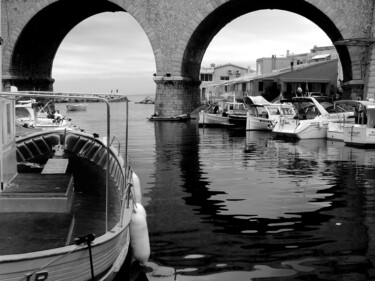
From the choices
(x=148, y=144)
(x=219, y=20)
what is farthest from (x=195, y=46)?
(x=148, y=144)

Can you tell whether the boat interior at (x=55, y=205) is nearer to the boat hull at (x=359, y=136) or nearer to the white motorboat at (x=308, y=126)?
the boat hull at (x=359, y=136)

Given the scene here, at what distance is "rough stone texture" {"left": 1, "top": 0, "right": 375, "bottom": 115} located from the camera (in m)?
36.9

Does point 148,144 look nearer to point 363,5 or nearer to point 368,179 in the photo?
point 368,179

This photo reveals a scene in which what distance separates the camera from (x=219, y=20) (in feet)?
141

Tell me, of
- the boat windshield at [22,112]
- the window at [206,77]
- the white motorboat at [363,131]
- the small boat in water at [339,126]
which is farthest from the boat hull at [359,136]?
the window at [206,77]

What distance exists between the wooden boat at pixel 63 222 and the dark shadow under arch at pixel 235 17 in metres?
31.9

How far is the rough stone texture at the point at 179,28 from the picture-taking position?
36906 mm

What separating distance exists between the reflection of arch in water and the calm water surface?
0.02m

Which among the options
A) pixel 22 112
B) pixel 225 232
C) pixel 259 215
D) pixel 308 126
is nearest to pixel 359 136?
pixel 308 126

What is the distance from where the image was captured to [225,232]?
31.2 ft

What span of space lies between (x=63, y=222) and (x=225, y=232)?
3593 millimetres

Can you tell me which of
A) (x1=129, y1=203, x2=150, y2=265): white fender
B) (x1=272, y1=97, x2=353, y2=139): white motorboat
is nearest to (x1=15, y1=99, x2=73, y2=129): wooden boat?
(x1=272, y1=97, x2=353, y2=139): white motorboat

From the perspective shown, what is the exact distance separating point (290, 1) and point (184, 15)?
859 cm

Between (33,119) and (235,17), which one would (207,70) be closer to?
(235,17)
